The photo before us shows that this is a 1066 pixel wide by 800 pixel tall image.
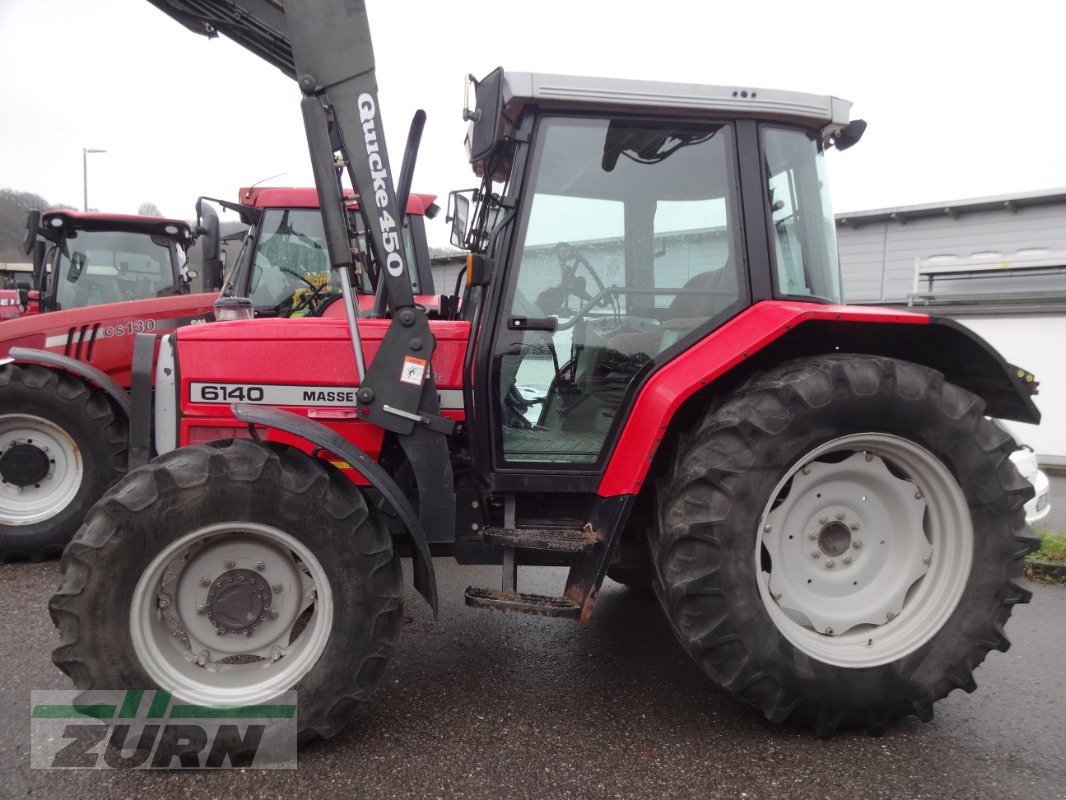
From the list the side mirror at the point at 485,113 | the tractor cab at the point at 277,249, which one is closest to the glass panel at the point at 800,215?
the side mirror at the point at 485,113

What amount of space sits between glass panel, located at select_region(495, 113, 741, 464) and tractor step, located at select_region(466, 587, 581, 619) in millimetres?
485

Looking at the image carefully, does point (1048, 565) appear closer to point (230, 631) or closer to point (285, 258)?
point (230, 631)

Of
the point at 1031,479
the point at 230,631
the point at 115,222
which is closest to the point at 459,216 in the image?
the point at 230,631

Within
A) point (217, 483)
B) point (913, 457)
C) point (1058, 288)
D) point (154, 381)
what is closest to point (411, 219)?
point (154, 381)

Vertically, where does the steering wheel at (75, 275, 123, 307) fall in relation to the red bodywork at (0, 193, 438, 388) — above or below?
above

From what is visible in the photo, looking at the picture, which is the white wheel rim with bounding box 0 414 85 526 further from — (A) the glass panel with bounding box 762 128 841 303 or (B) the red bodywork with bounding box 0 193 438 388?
(A) the glass panel with bounding box 762 128 841 303

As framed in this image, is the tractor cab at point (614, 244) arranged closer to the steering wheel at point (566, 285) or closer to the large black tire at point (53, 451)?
the steering wheel at point (566, 285)

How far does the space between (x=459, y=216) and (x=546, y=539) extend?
1.37 metres

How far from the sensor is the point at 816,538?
2.51 meters

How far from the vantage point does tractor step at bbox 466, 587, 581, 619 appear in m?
2.39

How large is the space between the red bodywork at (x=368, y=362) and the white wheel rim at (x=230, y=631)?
15.1 inches

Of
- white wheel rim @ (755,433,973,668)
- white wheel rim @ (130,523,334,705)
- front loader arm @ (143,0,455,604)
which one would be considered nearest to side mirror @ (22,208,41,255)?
front loader arm @ (143,0,455,604)

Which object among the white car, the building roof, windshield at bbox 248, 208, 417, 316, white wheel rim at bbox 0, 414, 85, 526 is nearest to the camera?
the white car

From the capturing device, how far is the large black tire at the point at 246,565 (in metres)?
2.13
